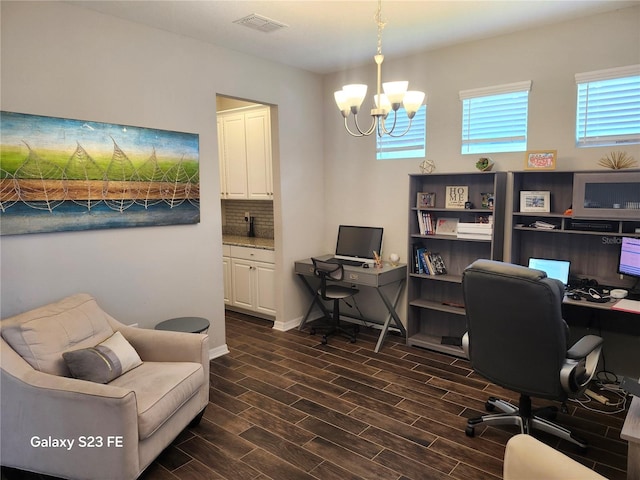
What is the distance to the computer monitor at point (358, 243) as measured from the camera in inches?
182

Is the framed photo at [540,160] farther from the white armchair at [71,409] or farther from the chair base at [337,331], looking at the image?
the white armchair at [71,409]

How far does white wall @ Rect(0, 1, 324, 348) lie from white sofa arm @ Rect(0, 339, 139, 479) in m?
0.76

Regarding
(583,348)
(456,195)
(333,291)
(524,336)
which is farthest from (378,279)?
(583,348)

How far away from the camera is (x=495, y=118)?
391cm

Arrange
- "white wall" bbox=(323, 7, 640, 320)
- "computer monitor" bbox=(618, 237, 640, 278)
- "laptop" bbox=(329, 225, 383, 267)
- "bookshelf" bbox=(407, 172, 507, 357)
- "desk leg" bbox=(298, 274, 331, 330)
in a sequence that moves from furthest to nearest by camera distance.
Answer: "desk leg" bbox=(298, 274, 331, 330), "laptop" bbox=(329, 225, 383, 267), "bookshelf" bbox=(407, 172, 507, 357), "white wall" bbox=(323, 7, 640, 320), "computer monitor" bbox=(618, 237, 640, 278)

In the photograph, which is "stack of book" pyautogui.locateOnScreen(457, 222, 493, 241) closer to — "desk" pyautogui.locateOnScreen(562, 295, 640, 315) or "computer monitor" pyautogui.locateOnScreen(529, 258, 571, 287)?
"computer monitor" pyautogui.locateOnScreen(529, 258, 571, 287)

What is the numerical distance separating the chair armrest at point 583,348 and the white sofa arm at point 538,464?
39.6 inches

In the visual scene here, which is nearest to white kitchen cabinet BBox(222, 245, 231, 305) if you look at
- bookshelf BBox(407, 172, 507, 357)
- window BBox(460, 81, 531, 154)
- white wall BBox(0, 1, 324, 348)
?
white wall BBox(0, 1, 324, 348)

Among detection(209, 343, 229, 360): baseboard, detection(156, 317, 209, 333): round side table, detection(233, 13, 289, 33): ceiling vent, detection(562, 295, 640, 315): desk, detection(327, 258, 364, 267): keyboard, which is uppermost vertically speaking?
detection(233, 13, 289, 33): ceiling vent

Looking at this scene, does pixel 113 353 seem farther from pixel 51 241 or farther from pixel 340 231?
pixel 340 231

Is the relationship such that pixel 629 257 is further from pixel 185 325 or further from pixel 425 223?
pixel 185 325

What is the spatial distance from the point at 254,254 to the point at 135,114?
2126mm

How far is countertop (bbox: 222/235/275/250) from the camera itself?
5027mm

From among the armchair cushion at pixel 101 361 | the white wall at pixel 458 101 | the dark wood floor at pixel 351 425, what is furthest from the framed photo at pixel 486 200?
the armchair cushion at pixel 101 361
